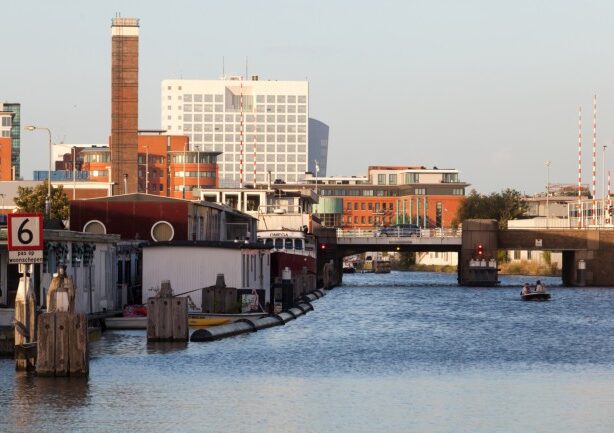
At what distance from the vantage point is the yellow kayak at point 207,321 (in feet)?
218

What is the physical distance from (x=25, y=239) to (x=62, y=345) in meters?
3.39

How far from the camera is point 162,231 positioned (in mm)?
83688

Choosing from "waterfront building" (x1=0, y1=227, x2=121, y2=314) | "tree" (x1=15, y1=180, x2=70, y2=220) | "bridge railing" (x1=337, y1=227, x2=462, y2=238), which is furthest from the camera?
"bridge railing" (x1=337, y1=227, x2=462, y2=238)

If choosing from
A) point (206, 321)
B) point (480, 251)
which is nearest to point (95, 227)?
point (206, 321)

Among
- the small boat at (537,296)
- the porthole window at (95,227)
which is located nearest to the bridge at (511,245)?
the small boat at (537,296)

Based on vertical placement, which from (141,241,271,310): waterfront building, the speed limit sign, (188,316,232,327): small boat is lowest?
(188,316,232,327): small boat

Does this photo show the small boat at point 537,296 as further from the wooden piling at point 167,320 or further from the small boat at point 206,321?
the wooden piling at point 167,320

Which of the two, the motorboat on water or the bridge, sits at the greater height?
the bridge

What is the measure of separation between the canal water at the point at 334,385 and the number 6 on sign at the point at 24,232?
398 cm

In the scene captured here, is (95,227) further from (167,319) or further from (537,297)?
(537,297)

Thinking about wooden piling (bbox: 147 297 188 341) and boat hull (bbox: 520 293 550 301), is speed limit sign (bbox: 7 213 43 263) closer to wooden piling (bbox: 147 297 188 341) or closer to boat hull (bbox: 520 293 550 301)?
wooden piling (bbox: 147 297 188 341)

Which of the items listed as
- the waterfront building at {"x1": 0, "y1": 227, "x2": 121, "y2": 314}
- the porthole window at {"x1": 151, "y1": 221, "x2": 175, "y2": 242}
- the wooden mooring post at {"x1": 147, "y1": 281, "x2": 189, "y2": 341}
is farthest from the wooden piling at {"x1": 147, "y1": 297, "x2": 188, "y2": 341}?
the porthole window at {"x1": 151, "y1": 221, "x2": 175, "y2": 242}

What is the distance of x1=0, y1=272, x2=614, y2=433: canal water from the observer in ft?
118

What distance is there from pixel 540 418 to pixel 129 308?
3410 centimetres
